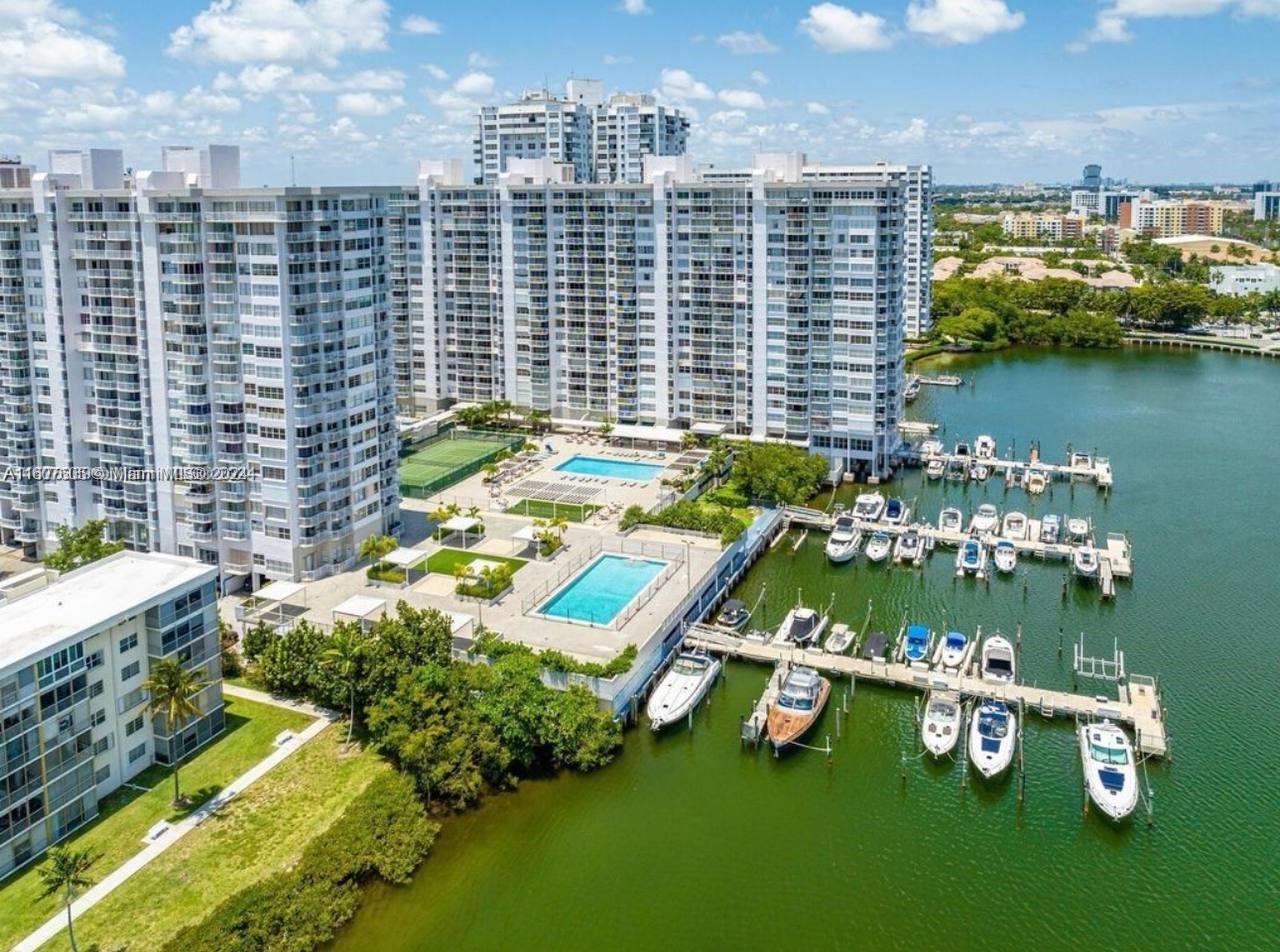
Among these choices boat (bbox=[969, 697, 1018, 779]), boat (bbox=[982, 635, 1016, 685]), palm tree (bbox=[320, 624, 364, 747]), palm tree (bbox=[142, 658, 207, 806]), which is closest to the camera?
palm tree (bbox=[142, 658, 207, 806])

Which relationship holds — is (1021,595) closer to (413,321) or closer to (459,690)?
(459,690)

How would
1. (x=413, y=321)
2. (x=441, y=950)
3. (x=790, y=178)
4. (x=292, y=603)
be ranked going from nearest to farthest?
(x=441, y=950) < (x=292, y=603) < (x=790, y=178) < (x=413, y=321)

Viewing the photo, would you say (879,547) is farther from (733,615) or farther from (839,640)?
(839,640)

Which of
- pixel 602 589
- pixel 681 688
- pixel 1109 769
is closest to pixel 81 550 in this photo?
pixel 602 589

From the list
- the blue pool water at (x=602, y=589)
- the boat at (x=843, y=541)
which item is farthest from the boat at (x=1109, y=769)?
the boat at (x=843, y=541)

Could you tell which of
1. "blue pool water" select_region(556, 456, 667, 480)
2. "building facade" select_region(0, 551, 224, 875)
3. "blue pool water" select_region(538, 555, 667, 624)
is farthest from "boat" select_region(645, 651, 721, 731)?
"blue pool water" select_region(556, 456, 667, 480)

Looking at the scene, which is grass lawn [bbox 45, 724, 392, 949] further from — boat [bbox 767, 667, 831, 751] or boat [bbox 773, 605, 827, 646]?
boat [bbox 773, 605, 827, 646]

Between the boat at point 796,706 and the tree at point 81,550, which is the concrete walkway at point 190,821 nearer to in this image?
the tree at point 81,550

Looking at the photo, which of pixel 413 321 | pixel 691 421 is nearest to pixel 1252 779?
pixel 691 421
